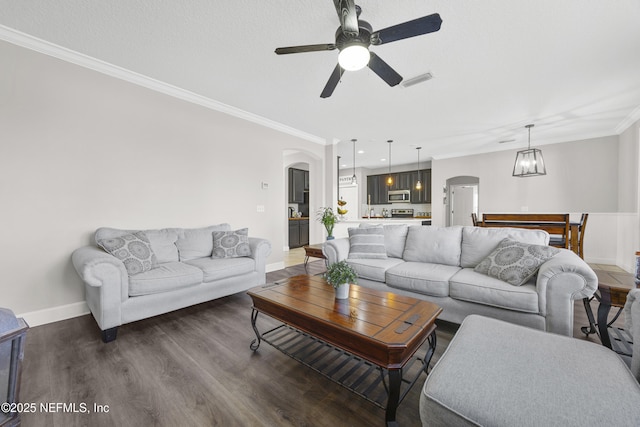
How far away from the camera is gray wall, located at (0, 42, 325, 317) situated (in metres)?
2.48

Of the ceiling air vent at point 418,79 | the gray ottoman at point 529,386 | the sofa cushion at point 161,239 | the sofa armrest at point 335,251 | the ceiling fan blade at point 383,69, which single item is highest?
the ceiling air vent at point 418,79

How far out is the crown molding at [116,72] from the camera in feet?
8.06

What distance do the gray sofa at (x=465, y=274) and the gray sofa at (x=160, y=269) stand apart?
1.17m

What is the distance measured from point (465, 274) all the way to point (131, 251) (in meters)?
3.30

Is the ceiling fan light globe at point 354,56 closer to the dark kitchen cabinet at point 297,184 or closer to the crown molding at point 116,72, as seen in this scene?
the crown molding at point 116,72

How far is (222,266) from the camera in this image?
3006 millimetres

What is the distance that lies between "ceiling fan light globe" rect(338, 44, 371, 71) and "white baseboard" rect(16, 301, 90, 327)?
11.7 ft

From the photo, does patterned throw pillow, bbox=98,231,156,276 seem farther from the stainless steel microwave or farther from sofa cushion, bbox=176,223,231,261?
the stainless steel microwave

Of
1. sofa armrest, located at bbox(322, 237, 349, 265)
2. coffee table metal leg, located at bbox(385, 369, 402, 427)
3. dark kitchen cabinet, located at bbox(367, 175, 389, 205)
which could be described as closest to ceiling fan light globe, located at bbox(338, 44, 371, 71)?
coffee table metal leg, located at bbox(385, 369, 402, 427)

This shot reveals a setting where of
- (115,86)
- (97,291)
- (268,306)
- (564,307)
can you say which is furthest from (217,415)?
(115,86)

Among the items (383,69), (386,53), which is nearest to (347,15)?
(383,69)

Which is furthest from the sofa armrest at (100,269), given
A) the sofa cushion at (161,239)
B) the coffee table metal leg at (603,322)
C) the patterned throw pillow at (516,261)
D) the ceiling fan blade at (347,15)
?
the coffee table metal leg at (603,322)

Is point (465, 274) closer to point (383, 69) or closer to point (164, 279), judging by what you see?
point (383, 69)

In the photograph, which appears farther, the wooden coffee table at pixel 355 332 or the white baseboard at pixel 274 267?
the white baseboard at pixel 274 267
